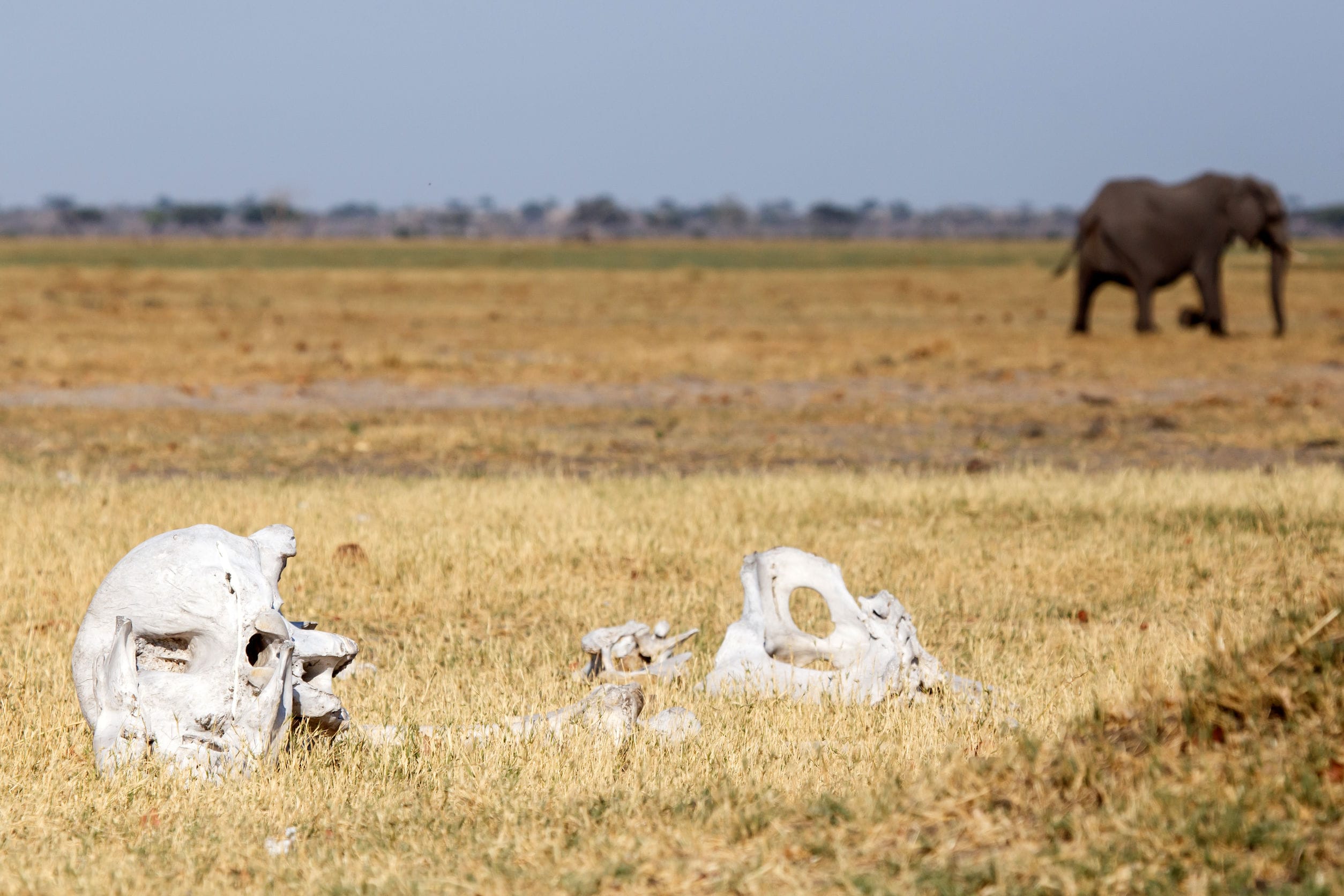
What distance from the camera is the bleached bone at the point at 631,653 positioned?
722 centimetres

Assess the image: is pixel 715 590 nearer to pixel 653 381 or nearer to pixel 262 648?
pixel 262 648

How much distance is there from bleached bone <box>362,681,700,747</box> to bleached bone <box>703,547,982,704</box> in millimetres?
680

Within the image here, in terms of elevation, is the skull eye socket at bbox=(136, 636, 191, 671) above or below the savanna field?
above

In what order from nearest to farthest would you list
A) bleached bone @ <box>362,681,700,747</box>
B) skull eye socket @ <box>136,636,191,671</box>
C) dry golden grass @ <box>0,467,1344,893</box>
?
1. dry golden grass @ <box>0,467,1344,893</box>
2. skull eye socket @ <box>136,636,191,671</box>
3. bleached bone @ <box>362,681,700,747</box>

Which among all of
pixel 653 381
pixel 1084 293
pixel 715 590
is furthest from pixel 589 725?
pixel 1084 293

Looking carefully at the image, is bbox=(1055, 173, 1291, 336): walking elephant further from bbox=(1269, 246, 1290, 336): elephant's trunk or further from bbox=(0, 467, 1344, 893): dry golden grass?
bbox=(0, 467, 1344, 893): dry golden grass

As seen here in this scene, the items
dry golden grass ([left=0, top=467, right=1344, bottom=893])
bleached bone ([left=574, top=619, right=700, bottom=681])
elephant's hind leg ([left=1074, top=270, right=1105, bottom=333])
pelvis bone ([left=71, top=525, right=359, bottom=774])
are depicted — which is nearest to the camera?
dry golden grass ([left=0, top=467, right=1344, bottom=893])

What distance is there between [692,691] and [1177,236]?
85.1 feet

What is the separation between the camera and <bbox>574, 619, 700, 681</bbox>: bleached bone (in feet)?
23.7

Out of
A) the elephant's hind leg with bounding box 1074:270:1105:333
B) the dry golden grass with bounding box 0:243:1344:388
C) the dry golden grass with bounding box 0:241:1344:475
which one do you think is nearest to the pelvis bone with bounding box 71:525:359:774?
the dry golden grass with bounding box 0:241:1344:475

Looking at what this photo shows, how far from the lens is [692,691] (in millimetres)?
6926

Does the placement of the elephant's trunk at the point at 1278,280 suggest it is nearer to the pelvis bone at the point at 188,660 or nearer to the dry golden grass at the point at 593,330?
the dry golden grass at the point at 593,330

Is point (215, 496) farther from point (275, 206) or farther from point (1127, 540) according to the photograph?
point (275, 206)

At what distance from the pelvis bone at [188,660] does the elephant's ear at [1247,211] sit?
28744 mm
